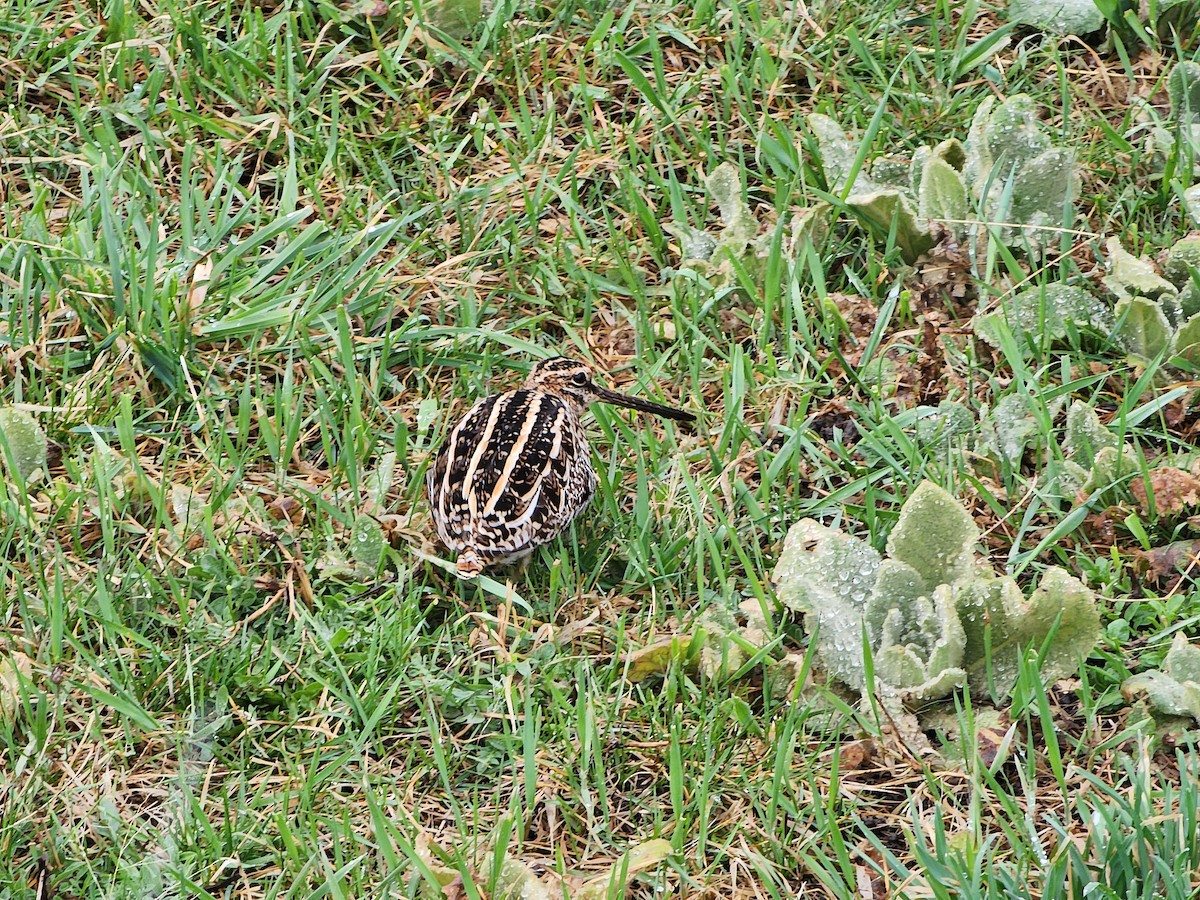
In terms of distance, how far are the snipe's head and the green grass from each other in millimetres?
116

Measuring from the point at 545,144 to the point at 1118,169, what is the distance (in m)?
2.05

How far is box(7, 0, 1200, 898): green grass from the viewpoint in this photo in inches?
155

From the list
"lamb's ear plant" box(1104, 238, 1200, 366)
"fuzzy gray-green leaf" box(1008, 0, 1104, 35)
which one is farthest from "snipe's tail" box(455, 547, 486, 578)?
"fuzzy gray-green leaf" box(1008, 0, 1104, 35)

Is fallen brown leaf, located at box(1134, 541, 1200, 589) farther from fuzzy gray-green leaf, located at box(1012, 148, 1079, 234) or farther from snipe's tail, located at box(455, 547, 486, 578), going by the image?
snipe's tail, located at box(455, 547, 486, 578)

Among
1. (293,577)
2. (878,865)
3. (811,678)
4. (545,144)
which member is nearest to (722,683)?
(811,678)

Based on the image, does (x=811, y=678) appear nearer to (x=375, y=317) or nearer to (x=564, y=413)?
(x=564, y=413)

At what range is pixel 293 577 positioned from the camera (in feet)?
15.1

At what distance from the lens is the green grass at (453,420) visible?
12.9ft

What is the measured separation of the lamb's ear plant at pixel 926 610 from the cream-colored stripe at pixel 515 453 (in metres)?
0.80

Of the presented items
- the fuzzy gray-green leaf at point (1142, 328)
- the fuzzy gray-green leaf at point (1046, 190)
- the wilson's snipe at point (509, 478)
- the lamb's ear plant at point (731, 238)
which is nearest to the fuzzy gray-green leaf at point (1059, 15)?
the fuzzy gray-green leaf at point (1046, 190)

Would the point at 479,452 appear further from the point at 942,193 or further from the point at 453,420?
the point at 942,193

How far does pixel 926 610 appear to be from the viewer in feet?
13.7

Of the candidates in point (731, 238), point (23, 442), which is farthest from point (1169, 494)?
point (23, 442)

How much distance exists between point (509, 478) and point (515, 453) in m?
0.09
